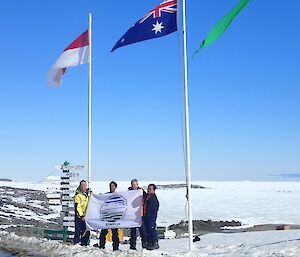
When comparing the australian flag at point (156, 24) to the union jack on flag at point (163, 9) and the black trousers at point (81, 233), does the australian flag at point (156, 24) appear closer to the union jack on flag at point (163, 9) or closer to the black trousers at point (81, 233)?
the union jack on flag at point (163, 9)

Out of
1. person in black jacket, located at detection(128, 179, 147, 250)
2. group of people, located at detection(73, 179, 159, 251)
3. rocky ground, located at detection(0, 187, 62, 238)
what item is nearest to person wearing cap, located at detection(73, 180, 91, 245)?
group of people, located at detection(73, 179, 159, 251)

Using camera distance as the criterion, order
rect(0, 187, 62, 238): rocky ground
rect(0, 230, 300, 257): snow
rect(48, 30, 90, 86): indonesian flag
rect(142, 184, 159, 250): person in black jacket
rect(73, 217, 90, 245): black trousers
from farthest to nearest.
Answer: rect(0, 187, 62, 238): rocky ground < rect(48, 30, 90, 86): indonesian flag < rect(73, 217, 90, 245): black trousers < rect(142, 184, 159, 250): person in black jacket < rect(0, 230, 300, 257): snow

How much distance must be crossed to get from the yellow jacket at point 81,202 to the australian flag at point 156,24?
386 centimetres

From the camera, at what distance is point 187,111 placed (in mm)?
10852

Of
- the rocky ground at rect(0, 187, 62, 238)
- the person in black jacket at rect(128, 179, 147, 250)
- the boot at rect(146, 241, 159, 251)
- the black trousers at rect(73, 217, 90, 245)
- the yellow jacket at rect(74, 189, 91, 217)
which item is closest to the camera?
the boot at rect(146, 241, 159, 251)

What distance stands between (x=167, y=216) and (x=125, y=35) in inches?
713

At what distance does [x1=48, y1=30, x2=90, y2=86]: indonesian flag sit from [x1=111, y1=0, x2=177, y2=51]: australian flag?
3197mm

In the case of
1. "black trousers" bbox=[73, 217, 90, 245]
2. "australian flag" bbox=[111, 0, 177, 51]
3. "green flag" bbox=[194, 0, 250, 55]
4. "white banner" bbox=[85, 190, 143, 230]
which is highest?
"australian flag" bbox=[111, 0, 177, 51]

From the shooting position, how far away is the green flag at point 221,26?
34.0ft

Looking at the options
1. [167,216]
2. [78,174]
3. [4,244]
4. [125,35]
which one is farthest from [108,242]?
[167,216]

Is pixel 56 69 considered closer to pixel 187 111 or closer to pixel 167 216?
pixel 187 111

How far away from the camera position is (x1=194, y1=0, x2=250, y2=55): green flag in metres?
10.4

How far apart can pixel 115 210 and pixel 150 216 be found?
44.8 inches

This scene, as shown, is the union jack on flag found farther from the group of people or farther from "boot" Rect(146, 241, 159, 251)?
"boot" Rect(146, 241, 159, 251)
